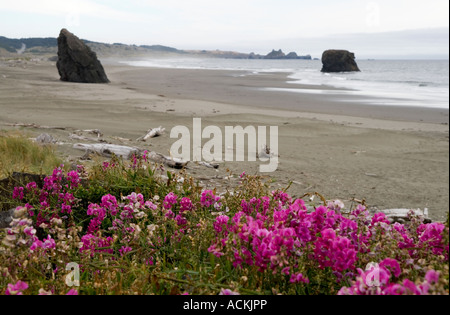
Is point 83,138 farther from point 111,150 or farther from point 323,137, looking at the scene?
point 323,137

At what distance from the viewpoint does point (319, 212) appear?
2199mm

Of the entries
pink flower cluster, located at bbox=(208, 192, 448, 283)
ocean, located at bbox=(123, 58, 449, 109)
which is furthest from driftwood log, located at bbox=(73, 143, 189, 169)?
ocean, located at bbox=(123, 58, 449, 109)

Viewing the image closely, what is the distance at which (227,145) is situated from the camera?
9.09 metres

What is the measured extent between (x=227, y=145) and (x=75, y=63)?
55.7ft

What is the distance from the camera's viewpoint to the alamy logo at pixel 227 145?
7648 mm

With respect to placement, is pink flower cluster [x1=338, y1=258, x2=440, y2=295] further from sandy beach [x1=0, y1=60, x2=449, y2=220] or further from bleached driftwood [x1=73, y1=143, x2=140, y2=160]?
bleached driftwood [x1=73, y1=143, x2=140, y2=160]

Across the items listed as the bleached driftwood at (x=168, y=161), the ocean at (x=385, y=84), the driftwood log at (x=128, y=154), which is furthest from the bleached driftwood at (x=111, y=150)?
the ocean at (x=385, y=84)

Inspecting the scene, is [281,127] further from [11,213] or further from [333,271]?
[333,271]

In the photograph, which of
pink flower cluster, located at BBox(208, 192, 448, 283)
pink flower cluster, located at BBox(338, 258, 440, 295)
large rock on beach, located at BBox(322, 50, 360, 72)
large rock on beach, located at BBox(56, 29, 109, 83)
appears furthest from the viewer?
large rock on beach, located at BBox(322, 50, 360, 72)

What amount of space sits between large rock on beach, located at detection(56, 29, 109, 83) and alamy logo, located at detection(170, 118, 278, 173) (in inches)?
532

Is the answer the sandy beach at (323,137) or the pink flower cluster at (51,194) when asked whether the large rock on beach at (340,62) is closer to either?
the sandy beach at (323,137)

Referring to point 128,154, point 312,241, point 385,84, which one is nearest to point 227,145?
point 128,154

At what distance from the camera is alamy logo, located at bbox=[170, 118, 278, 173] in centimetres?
765
